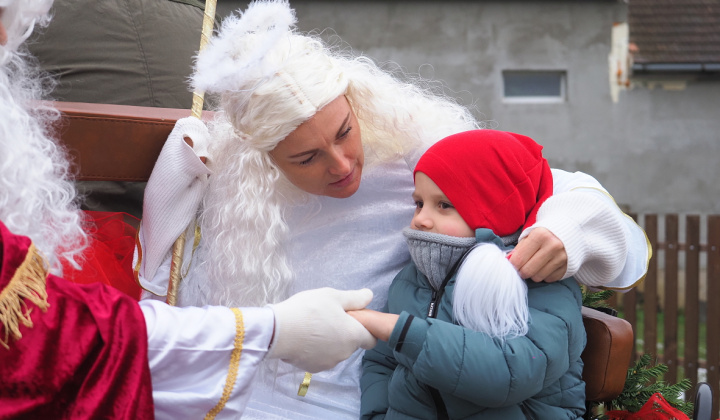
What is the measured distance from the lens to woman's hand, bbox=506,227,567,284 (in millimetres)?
1680

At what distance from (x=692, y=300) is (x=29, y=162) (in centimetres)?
551

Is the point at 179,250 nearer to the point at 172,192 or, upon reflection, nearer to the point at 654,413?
the point at 172,192

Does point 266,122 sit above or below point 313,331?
above

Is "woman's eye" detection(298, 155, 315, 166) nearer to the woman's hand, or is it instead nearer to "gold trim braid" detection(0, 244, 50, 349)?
the woman's hand

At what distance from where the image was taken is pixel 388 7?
775 centimetres

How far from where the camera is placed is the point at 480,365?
158cm

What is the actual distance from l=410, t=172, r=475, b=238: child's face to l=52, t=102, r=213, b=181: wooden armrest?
790mm

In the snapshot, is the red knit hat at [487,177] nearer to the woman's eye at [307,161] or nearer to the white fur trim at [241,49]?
the woman's eye at [307,161]

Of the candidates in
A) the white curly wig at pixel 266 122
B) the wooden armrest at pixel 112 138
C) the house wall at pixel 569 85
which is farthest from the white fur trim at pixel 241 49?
the house wall at pixel 569 85

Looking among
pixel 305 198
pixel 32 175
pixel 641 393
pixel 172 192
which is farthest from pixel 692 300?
pixel 32 175

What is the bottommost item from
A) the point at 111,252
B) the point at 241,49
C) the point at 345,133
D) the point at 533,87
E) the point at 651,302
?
the point at 651,302

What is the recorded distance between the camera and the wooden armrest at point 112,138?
1896 millimetres

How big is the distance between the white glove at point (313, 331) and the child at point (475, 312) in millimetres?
102

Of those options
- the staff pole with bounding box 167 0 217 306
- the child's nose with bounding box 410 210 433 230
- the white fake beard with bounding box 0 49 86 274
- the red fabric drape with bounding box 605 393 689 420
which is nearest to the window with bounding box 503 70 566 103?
the red fabric drape with bounding box 605 393 689 420
